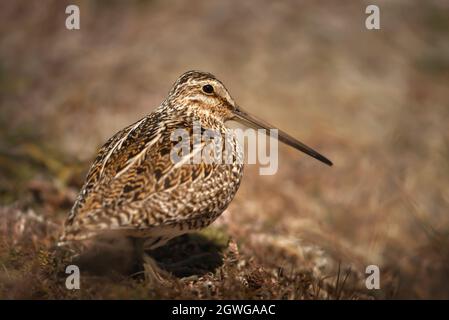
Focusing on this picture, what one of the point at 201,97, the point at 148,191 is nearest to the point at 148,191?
the point at 148,191

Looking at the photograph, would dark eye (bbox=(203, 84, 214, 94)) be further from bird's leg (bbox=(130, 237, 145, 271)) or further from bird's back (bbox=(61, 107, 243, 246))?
bird's leg (bbox=(130, 237, 145, 271))

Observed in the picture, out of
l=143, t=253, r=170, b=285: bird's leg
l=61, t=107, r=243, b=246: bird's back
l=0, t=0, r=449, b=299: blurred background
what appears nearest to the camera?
l=61, t=107, r=243, b=246: bird's back

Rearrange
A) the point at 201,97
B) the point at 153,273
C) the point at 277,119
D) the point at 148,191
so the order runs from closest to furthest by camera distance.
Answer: the point at 148,191
the point at 153,273
the point at 201,97
the point at 277,119

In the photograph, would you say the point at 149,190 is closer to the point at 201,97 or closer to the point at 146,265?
the point at 146,265

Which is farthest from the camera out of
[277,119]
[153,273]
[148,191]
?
[277,119]

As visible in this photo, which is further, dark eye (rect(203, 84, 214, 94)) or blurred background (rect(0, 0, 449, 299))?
blurred background (rect(0, 0, 449, 299))

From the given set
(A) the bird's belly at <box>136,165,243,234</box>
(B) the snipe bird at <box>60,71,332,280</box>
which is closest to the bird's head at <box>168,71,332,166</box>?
(B) the snipe bird at <box>60,71,332,280</box>
